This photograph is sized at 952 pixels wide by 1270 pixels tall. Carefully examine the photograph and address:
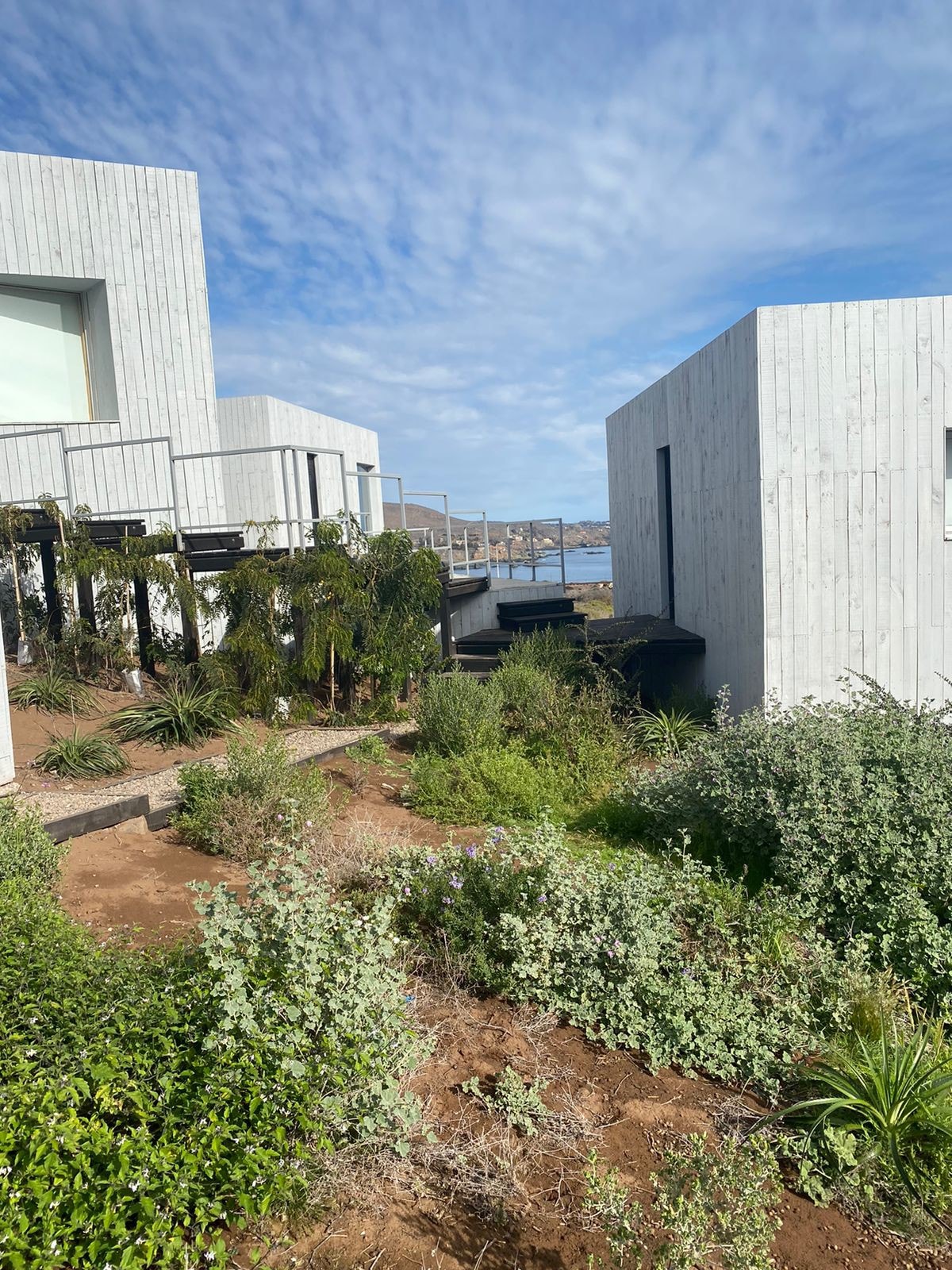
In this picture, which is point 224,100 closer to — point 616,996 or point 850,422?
point 850,422

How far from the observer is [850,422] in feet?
28.2

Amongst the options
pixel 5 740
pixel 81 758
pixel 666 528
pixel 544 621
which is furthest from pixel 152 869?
pixel 666 528

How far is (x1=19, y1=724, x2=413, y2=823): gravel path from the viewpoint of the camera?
5648mm

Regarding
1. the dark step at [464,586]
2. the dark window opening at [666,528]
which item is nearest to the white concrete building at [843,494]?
the dark window opening at [666,528]

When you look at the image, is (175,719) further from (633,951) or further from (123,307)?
(123,307)

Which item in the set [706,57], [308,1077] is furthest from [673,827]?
[706,57]

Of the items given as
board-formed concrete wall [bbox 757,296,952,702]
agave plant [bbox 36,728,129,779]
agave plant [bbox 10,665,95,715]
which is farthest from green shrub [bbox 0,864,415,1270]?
board-formed concrete wall [bbox 757,296,952,702]

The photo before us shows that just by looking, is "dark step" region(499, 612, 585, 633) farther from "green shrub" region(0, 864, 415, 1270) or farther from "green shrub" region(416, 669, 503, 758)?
"green shrub" region(0, 864, 415, 1270)

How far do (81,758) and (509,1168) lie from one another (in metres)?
5.25

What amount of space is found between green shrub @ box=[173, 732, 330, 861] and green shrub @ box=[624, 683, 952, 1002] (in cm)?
232

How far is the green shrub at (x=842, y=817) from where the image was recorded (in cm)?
434

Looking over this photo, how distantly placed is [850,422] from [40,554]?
9.03 meters

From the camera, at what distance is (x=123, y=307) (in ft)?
34.8

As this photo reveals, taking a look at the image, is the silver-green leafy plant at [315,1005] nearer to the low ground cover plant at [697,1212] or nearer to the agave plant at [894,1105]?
the low ground cover plant at [697,1212]
